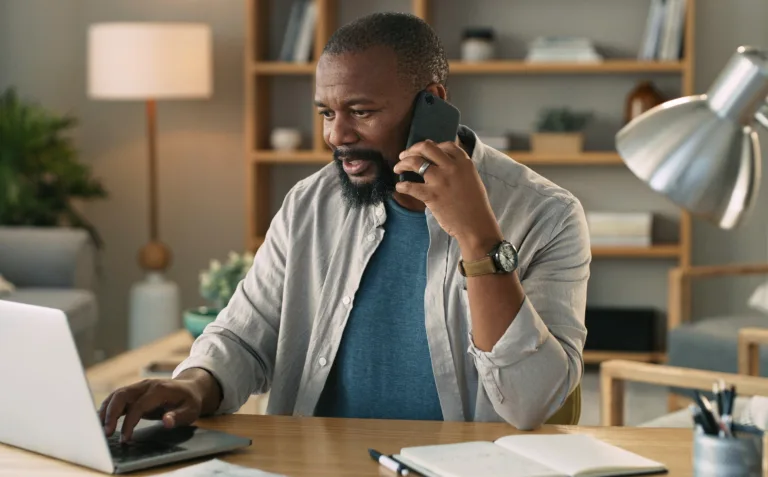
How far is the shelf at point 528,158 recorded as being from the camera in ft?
15.3

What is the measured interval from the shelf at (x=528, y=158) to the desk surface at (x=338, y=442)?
3204mm

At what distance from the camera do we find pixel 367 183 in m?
1.73

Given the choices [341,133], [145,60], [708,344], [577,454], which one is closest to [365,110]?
[341,133]

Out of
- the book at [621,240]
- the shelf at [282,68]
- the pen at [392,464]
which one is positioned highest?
the shelf at [282,68]

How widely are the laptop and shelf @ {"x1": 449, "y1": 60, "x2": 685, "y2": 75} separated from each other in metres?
3.45

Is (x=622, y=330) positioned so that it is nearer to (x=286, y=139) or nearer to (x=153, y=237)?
(x=286, y=139)

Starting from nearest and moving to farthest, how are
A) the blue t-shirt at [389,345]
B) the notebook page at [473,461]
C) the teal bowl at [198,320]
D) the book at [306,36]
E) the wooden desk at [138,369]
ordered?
the notebook page at [473,461], the blue t-shirt at [389,345], the wooden desk at [138,369], the teal bowl at [198,320], the book at [306,36]

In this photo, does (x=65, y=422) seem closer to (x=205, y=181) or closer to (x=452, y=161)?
(x=452, y=161)

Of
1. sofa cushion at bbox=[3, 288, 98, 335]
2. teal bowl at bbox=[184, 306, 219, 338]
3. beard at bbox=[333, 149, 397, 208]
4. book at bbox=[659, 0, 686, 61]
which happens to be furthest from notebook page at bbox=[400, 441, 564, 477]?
book at bbox=[659, 0, 686, 61]

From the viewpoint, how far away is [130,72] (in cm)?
460

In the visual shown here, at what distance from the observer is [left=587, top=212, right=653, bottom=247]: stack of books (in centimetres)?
472

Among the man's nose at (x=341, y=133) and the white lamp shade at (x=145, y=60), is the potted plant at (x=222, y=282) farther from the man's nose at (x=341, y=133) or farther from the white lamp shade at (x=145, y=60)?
the white lamp shade at (x=145, y=60)

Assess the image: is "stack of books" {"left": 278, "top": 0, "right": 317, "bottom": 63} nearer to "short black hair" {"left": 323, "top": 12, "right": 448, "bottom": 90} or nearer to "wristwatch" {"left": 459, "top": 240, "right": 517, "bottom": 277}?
"short black hair" {"left": 323, "top": 12, "right": 448, "bottom": 90}

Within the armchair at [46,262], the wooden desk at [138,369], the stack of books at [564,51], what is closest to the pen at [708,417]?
the wooden desk at [138,369]
